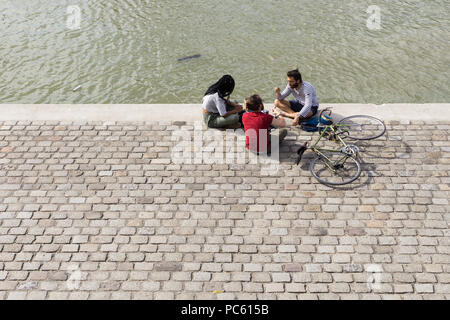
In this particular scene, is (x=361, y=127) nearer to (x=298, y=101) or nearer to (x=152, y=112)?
→ (x=298, y=101)

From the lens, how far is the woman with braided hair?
A: 743cm

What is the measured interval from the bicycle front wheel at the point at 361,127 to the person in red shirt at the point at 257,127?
1284 millimetres

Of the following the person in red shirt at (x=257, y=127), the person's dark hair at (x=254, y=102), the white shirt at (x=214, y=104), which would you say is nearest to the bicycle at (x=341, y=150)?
the person in red shirt at (x=257, y=127)

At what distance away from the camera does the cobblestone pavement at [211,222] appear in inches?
203

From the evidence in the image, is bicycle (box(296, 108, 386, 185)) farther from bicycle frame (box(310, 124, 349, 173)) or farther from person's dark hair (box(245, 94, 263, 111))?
person's dark hair (box(245, 94, 263, 111))

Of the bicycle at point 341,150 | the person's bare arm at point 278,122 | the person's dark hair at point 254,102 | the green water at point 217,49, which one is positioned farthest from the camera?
the green water at point 217,49

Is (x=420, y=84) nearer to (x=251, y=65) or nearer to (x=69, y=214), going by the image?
(x=251, y=65)

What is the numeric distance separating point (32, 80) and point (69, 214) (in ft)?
18.6

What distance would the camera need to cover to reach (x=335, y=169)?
6.78m

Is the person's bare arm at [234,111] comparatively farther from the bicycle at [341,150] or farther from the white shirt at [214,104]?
the bicycle at [341,150]

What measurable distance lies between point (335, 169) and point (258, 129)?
1.48 meters

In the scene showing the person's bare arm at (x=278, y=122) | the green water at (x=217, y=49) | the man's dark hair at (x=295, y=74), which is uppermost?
the man's dark hair at (x=295, y=74)

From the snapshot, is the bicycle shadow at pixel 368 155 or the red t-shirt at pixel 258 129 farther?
the red t-shirt at pixel 258 129

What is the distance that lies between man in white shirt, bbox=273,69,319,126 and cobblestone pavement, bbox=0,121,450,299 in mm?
438
